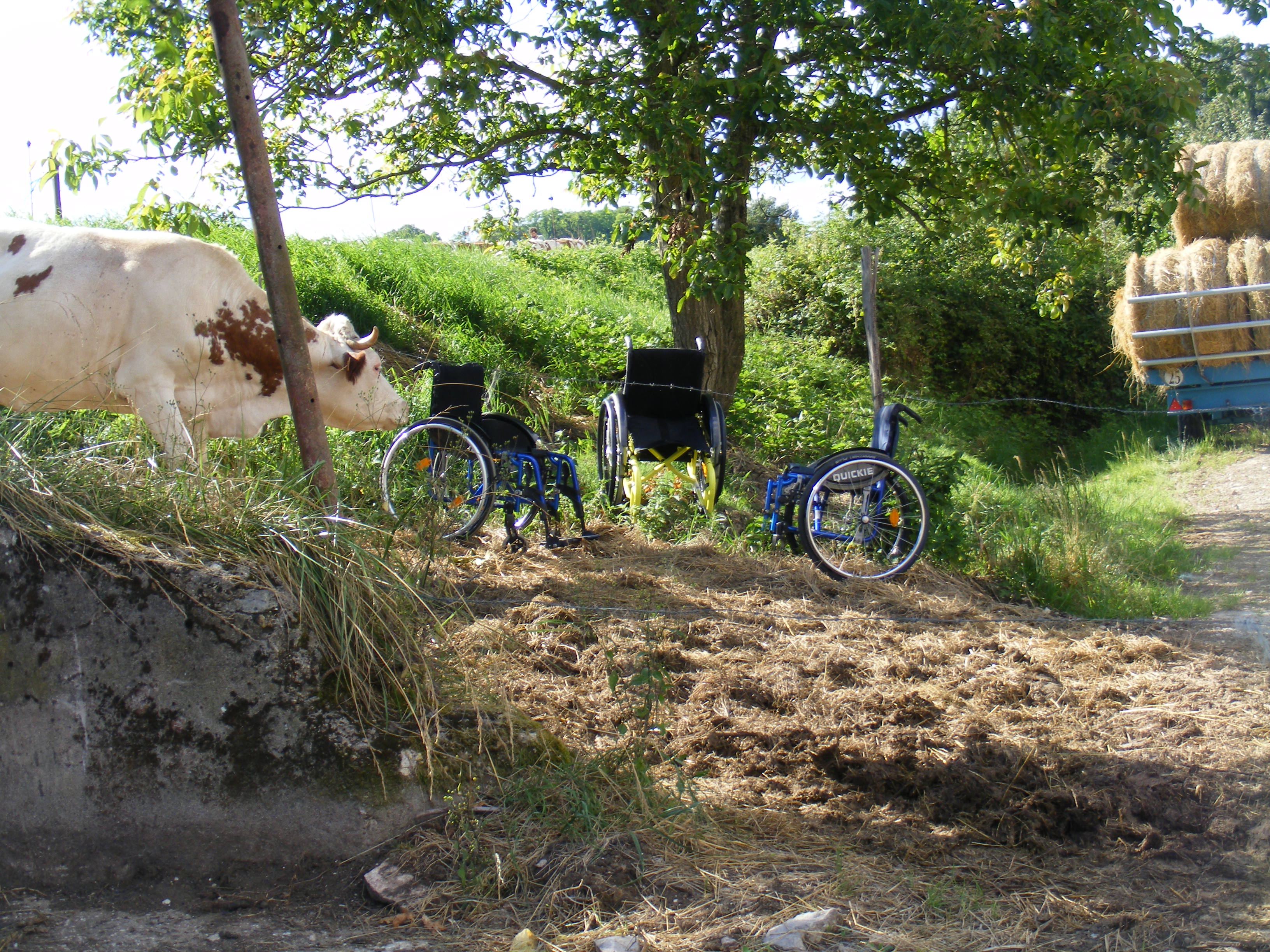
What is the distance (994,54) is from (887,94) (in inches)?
68.1

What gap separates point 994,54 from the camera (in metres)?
6.02

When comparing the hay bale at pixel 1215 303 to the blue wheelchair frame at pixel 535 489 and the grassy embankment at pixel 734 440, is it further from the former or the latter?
the blue wheelchair frame at pixel 535 489

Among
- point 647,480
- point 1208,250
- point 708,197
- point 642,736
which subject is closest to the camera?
point 642,736

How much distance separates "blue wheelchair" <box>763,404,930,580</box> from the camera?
630cm

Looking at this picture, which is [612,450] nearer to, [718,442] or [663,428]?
[663,428]

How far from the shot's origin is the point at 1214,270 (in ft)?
36.8

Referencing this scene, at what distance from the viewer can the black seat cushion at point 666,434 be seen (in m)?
7.18

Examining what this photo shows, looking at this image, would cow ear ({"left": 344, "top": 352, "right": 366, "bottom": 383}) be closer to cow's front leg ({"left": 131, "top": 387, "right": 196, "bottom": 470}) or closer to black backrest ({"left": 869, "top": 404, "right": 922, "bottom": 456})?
cow's front leg ({"left": 131, "top": 387, "right": 196, "bottom": 470})

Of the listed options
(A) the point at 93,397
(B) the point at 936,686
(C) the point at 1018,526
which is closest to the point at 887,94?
(C) the point at 1018,526

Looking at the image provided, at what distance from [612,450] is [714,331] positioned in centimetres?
196

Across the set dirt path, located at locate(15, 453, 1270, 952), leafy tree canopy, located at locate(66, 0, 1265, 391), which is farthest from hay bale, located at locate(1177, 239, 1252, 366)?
dirt path, located at locate(15, 453, 1270, 952)

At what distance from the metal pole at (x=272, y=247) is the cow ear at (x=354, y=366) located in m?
2.75

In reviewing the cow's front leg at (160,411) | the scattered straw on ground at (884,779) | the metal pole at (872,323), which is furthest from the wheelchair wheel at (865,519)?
the cow's front leg at (160,411)

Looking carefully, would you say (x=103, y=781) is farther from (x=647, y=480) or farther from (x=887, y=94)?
(x=887, y=94)
